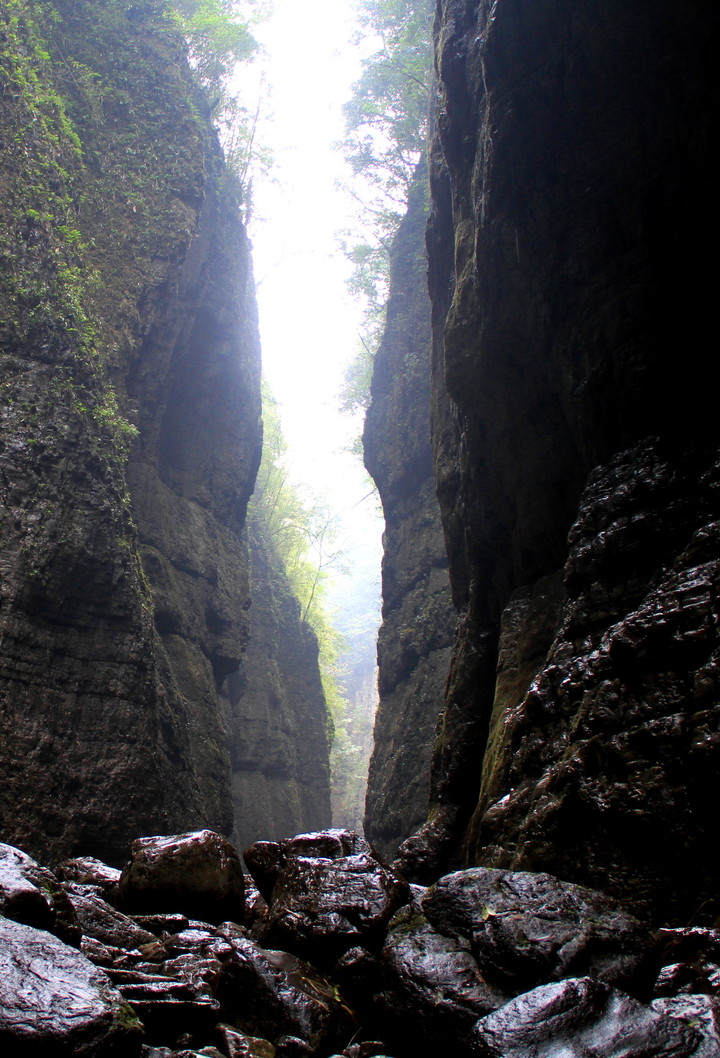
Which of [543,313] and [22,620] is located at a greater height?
[543,313]

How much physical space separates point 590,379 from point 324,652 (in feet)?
101

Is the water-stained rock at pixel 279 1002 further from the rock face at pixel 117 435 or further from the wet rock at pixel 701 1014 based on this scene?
the rock face at pixel 117 435

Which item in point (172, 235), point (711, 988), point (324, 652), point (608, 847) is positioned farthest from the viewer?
point (324, 652)

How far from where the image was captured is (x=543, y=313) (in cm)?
750

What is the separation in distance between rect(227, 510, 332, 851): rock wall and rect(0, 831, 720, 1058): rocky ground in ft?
49.3

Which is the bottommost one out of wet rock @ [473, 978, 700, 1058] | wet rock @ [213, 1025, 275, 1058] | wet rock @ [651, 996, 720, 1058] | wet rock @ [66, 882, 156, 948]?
wet rock @ [213, 1025, 275, 1058]

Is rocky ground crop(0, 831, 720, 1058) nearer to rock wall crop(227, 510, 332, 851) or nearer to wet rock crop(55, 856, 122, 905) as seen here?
wet rock crop(55, 856, 122, 905)

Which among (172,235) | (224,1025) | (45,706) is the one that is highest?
(172,235)

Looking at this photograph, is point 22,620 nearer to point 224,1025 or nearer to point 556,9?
point 224,1025

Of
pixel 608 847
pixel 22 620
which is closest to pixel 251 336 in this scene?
pixel 22 620

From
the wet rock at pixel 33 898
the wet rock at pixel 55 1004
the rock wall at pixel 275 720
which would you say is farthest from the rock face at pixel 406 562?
the wet rock at pixel 55 1004

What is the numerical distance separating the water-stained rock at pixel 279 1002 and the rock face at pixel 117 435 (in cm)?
565

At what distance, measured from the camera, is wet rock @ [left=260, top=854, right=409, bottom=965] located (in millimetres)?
4211

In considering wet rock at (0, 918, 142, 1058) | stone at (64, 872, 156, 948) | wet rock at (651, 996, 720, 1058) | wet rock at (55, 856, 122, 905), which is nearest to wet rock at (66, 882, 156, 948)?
stone at (64, 872, 156, 948)
